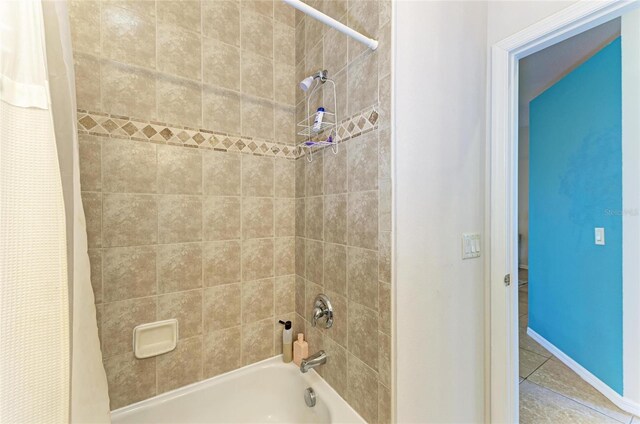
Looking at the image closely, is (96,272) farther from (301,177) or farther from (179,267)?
(301,177)

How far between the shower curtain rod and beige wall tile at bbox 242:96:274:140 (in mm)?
638

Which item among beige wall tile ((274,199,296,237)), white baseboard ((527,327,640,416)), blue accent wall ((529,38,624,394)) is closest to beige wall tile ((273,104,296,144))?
beige wall tile ((274,199,296,237))

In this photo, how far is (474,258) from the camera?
3.85 ft

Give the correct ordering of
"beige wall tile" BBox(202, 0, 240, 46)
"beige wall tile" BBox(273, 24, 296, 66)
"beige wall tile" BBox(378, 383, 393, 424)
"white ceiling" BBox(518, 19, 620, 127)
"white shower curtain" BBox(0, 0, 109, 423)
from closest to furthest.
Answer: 1. "white shower curtain" BBox(0, 0, 109, 423)
2. "beige wall tile" BBox(378, 383, 393, 424)
3. "beige wall tile" BBox(202, 0, 240, 46)
4. "beige wall tile" BBox(273, 24, 296, 66)
5. "white ceiling" BBox(518, 19, 620, 127)

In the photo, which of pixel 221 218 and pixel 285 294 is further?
pixel 285 294

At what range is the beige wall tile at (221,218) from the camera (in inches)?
52.1

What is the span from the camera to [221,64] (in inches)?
53.2

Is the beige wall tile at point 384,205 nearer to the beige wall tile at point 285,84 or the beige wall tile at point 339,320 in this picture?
the beige wall tile at point 339,320

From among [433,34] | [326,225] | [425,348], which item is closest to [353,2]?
[433,34]

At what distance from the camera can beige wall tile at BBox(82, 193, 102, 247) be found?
1.07 meters

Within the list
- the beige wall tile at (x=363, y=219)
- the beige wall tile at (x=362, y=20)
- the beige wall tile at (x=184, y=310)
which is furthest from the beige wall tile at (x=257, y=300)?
the beige wall tile at (x=362, y=20)

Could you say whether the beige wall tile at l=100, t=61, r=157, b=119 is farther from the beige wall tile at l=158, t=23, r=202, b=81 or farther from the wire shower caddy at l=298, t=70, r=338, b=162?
the wire shower caddy at l=298, t=70, r=338, b=162

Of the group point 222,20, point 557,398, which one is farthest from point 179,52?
point 557,398

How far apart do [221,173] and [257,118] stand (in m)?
0.38
